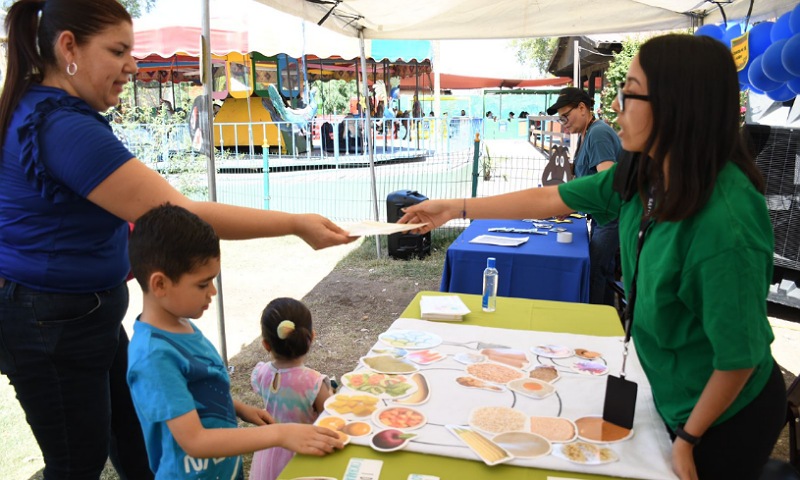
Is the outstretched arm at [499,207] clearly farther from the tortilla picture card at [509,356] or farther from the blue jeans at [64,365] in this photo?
the blue jeans at [64,365]

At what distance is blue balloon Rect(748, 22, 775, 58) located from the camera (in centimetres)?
360

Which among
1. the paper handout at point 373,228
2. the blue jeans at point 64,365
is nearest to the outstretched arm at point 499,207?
the paper handout at point 373,228

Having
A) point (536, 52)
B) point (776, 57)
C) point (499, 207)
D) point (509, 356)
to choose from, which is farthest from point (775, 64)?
point (536, 52)

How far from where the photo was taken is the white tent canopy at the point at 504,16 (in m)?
4.66

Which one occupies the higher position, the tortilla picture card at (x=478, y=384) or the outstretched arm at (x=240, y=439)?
the outstretched arm at (x=240, y=439)

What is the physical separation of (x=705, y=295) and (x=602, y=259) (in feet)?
9.53

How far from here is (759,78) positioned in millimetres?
3588

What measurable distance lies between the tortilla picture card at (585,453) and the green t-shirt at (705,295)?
18 cm

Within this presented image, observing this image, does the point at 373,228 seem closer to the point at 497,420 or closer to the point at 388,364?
the point at 388,364

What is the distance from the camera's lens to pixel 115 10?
1.46m

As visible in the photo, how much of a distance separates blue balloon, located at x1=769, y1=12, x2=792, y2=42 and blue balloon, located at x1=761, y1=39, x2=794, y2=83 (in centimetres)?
7

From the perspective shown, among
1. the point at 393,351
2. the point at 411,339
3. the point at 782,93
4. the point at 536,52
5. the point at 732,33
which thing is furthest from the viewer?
the point at 536,52

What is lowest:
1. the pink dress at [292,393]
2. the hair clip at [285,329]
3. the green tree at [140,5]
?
the pink dress at [292,393]

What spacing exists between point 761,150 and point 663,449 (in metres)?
3.91
